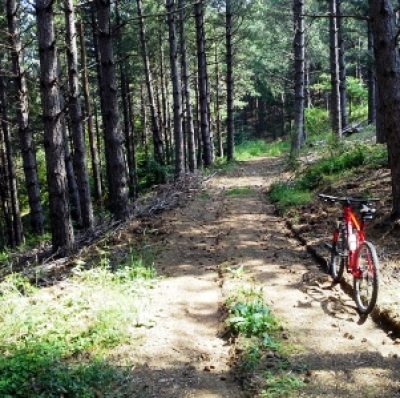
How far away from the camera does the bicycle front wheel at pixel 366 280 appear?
17.1ft

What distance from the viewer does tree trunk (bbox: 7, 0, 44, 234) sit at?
1356 cm

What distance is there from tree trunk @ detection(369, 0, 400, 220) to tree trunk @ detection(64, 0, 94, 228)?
728 cm

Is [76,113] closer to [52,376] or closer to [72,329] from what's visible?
[72,329]

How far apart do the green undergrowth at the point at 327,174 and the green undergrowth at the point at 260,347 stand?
5.69 m

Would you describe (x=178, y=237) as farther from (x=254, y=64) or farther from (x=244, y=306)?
(x=254, y=64)

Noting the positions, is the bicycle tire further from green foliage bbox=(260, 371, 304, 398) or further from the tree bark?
the tree bark

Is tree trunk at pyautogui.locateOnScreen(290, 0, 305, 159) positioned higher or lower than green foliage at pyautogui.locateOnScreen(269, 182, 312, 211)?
higher

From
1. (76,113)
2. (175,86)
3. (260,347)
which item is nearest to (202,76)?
(175,86)

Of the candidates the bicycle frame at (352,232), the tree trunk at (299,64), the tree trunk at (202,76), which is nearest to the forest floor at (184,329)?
the bicycle frame at (352,232)

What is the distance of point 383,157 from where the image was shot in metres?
12.1

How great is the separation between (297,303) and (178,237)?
3.70 meters

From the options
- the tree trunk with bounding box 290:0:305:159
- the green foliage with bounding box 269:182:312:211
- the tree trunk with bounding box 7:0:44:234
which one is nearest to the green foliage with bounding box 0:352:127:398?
the green foliage with bounding box 269:182:312:211

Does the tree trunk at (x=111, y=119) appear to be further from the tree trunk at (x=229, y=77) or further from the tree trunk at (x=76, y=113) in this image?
the tree trunk at (x=229, y=77)

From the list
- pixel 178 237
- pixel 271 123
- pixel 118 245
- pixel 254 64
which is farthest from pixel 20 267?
pixel 271 123
